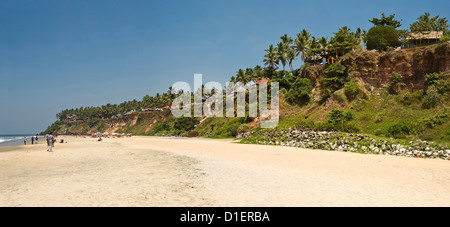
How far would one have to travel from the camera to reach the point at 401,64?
3225 centimetres

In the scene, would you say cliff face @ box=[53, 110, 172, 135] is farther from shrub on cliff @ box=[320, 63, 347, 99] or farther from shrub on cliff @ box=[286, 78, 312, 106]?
shrub on cliff @ box=[320, 63, 347, 99]

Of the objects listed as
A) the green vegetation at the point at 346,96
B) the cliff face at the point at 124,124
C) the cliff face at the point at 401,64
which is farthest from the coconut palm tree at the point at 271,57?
the cliff face at the point at 124,124

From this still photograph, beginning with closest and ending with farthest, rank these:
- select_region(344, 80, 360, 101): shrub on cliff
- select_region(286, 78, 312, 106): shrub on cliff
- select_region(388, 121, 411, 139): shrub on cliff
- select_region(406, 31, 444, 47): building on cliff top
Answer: select_region(388, 121, 411, 139): shrub on cliff, select_region(344, 80, 360, 101): shrub on cliff, select_region(286, 78, 312, 106): shrub on cliff, select_region(406, 31, 444, 47): building on cliff top

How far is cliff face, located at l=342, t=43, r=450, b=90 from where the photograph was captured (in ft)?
95.6

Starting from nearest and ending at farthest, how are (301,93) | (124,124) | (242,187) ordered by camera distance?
(242,187), (301,93), (124,124)

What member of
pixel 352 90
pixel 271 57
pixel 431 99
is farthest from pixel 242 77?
pixel 431 99

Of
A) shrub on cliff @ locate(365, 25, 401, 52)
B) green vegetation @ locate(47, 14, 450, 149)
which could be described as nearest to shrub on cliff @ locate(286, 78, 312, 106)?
green vegetation @ locate(47, 14, 450, 149)

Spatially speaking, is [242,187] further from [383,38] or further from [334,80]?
[383,38]

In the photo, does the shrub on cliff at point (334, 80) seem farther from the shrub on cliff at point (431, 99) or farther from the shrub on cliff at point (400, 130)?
the shrub on cliff at point (400, 130)

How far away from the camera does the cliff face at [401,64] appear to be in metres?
29.1

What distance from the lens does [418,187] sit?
888cm
